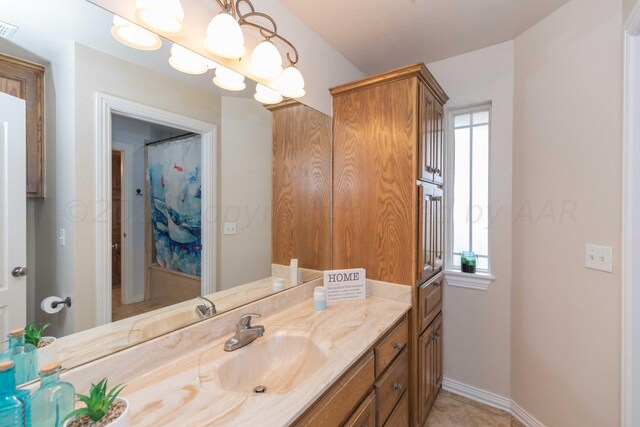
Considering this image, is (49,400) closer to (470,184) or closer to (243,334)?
(243,334)

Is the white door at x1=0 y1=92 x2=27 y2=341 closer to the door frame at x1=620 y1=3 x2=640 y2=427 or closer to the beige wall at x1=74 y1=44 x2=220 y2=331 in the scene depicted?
the beige wall at x1=74 y1=44 x2=220 y2=331

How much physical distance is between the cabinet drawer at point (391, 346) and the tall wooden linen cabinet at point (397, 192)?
0.46 feet

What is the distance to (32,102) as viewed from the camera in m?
0.75

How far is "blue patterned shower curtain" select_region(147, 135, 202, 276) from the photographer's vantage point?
106 cm

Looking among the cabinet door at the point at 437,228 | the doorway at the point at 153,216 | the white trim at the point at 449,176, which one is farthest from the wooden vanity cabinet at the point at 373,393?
the white trim at the point at 449,176

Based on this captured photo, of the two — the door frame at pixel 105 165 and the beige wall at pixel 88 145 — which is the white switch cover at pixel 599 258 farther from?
the beige wall at pixel 88 145

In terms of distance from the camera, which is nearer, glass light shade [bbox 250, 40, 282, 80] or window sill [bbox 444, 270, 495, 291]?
glass light shade [bbox 250, 40, 282, 80]

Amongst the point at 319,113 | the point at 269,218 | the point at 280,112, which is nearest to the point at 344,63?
the point at 319,113

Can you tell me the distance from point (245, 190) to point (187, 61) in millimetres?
586

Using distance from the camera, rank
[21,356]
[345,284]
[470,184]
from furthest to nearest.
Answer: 1. [470,184]
2. [345,284]
3. [21,356]

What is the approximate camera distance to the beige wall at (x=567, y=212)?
4.52 feet

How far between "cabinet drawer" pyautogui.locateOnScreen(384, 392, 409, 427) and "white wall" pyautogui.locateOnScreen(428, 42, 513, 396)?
80cm

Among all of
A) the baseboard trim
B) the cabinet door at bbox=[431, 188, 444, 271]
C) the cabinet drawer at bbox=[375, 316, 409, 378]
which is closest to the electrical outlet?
the cabinet drawer at bbox=[375, 316, 409, 378]

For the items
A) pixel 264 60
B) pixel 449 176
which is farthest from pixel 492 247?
pixel 264 60
